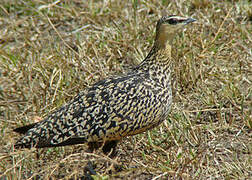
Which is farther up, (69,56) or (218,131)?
(69,56)

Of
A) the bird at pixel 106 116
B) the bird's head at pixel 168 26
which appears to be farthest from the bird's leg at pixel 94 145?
the bird's head at pixel 168 26

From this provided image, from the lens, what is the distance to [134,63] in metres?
5.10

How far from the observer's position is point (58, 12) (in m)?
6.23

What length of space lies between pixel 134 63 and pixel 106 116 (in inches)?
65.6

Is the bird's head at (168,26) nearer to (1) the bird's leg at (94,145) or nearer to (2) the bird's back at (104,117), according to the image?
(2) the bird's back at (104,117)

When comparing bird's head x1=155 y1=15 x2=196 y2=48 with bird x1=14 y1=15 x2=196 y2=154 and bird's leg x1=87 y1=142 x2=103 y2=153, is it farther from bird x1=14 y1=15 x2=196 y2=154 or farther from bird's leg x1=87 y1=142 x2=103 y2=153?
bird's leg x1=87 y1=142 x2=103 y2=153

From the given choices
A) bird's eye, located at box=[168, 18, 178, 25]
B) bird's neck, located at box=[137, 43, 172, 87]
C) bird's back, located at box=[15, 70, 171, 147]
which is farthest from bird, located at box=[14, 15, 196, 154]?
bird's eye, located at box=[168, 18, 178, 25]

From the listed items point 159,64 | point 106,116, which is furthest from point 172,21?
point 106,116

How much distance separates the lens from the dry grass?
3775mm

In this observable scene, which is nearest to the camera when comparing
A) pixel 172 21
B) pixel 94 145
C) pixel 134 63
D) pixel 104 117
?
pixel 104 117

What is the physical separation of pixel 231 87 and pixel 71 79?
1735 millimetres

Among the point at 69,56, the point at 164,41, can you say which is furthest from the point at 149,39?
the point at 164,41

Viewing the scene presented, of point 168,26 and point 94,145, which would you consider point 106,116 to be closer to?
point 94,145

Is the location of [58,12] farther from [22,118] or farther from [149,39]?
[22,118]
